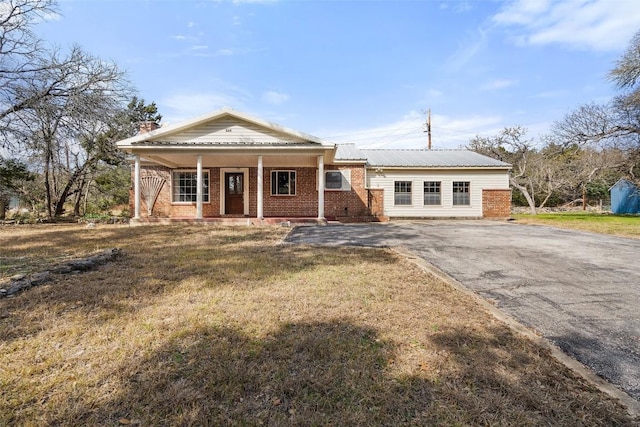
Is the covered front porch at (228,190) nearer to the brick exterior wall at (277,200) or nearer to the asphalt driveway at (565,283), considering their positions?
the brick exterior wall at (277,200)

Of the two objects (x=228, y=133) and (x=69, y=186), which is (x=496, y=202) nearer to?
(x=228, y=133)

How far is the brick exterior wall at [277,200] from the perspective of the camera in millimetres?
15477

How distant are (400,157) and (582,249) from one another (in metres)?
11.3

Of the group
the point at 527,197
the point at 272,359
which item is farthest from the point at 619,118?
the point at 272,359

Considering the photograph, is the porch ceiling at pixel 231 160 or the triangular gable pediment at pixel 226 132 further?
the porch ceiling at pixel 231 160

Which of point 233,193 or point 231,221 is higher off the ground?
point 233,193

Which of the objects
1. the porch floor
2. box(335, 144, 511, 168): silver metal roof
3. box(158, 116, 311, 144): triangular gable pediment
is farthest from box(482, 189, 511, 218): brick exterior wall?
box(158, 116, 311, 144): triangular gable pediment

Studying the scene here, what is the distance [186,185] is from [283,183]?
15.3 feet

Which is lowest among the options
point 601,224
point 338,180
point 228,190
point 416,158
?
point 601,224

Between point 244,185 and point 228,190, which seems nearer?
point 244,185

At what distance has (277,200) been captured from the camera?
15.6 metres

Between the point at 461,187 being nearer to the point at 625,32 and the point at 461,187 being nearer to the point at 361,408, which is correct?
the point at 625,32

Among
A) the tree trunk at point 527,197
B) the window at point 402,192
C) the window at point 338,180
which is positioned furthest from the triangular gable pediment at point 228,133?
the tree trunk at point 527,197

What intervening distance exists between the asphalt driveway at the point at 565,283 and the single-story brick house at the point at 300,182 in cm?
667
